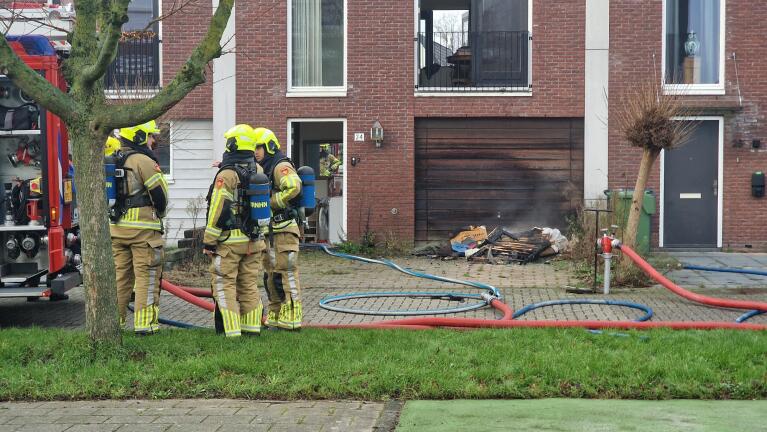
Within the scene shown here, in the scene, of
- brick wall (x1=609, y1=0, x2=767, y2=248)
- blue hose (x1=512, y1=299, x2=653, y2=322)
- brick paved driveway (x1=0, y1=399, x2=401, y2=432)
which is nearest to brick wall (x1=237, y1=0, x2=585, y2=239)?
brick wall (x1=609, y1=0, x2=767, y2=248)

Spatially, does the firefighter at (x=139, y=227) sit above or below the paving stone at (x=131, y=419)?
above

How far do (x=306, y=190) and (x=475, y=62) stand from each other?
9.43 m

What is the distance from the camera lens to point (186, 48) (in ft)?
58.4

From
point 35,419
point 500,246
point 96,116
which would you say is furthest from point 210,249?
point 500,246

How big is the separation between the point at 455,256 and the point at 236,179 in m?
8.44

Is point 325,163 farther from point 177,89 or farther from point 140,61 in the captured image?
point 177,89

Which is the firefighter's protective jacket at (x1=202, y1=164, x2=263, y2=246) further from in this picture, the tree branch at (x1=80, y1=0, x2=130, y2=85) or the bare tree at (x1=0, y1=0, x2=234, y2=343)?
the tree branch at (x1=80, y1=0, x2=130, y2=85)

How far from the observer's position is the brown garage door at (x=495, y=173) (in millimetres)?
17219

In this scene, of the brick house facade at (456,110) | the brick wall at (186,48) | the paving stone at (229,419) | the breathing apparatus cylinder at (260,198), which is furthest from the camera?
the brick wall at (186,48)

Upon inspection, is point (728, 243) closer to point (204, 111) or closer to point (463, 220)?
point (463, 220)

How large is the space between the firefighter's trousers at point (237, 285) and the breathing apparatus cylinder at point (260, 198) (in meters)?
0.40

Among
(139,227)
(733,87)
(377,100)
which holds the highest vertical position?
(733,87)

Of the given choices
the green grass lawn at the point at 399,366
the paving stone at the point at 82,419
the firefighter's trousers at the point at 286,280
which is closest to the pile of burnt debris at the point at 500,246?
the firefighter's trousers at the point at 286,280

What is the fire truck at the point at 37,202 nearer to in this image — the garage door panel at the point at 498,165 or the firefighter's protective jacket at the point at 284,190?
the firefighter's protective jacket at the point at 284,190
